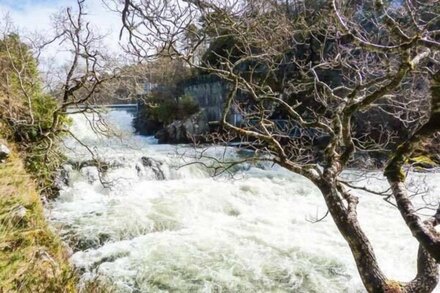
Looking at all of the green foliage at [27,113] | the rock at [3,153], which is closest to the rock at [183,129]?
the green foliage at [27,113]

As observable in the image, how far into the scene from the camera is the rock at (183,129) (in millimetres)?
18594

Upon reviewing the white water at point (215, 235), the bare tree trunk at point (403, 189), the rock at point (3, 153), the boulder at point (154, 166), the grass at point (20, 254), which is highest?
the bare tree trunk at point (403, 189)

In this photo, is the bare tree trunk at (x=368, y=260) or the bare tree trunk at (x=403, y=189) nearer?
the bare tree trunk at (x=403, y=189)

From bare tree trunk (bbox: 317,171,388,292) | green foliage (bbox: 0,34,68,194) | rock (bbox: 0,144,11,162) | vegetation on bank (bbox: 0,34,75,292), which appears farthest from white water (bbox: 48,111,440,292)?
bare tree trunk (bbox: 317,171,388,292)

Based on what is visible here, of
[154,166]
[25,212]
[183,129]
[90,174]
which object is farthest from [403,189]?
[183,129]

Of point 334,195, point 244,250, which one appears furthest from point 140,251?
point 334,195

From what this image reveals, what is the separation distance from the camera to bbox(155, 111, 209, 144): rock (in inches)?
732

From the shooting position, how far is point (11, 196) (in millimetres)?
3322

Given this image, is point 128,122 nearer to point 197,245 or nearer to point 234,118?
point 234,118

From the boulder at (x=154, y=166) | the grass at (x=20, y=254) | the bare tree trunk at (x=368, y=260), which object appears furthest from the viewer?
the boulder at (x=154, y=166)

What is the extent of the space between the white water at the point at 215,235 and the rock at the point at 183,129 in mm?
7833

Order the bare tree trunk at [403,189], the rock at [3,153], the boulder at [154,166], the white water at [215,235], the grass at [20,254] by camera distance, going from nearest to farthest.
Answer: the bare tree trunk at [403,189] → the grass at [20,254] → the white water at [215,235] → the rock at [3,153] → the boulder at [154,166]

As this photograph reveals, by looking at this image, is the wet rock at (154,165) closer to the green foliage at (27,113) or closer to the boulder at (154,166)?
the boulder at (154,166)

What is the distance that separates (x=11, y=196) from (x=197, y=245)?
3653 mm
